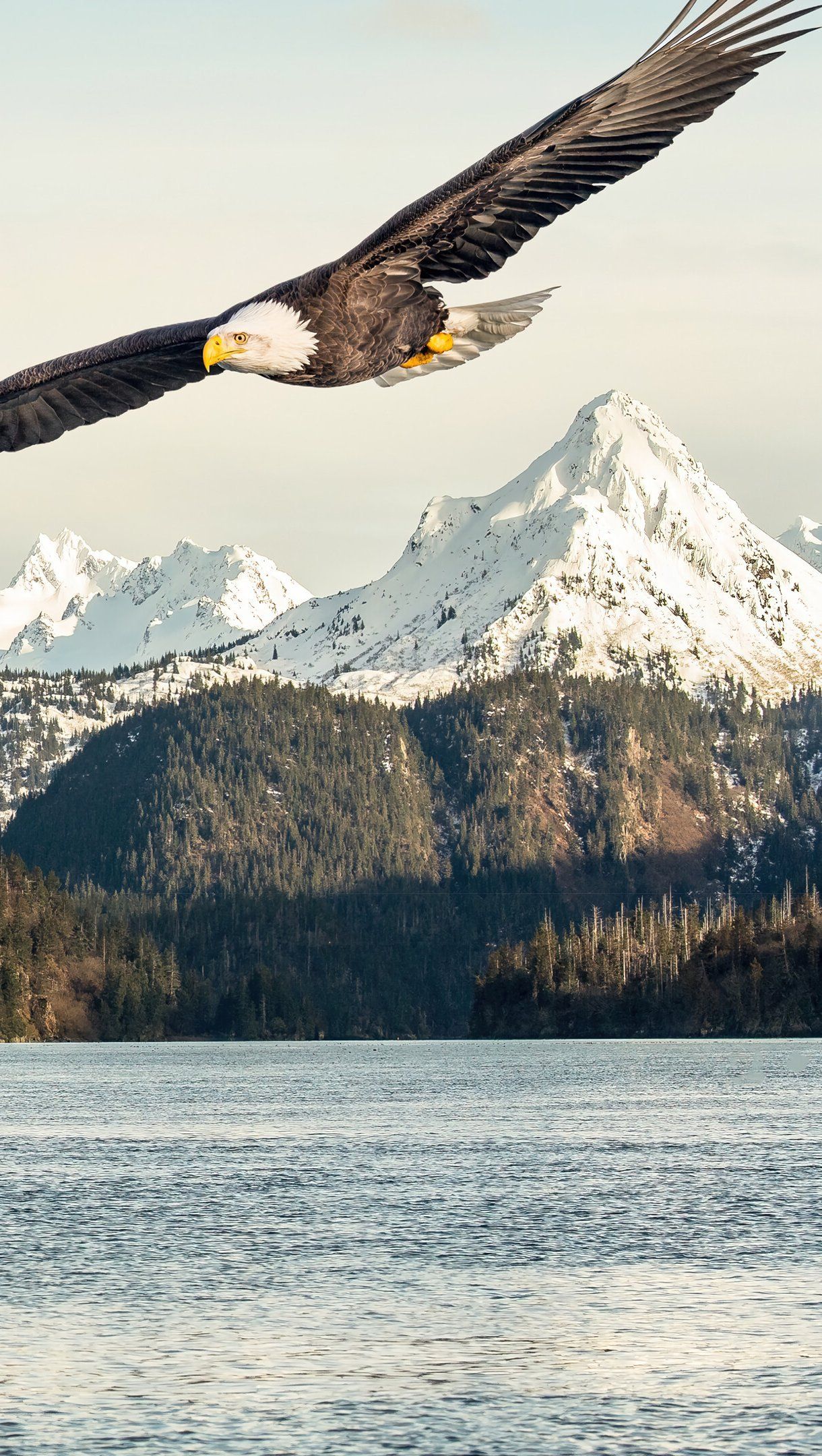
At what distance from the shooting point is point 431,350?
1819 cm

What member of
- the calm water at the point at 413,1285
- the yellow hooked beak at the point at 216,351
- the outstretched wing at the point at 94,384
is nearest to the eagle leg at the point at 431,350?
the yellow hooked beak at the point at 216,351

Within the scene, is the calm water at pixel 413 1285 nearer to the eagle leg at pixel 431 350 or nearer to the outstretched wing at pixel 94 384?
the outstretched wing at pixel 94 384

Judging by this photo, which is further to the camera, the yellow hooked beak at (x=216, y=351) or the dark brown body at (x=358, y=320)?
the dark brown body at (x=358, y=320)

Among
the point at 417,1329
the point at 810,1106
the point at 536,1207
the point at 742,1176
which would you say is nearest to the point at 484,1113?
the point at 810,1106

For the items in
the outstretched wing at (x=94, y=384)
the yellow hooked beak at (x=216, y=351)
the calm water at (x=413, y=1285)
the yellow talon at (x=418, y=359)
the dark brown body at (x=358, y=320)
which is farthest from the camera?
the calm water at (x=413, y=1285)

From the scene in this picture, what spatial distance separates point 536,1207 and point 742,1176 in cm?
993

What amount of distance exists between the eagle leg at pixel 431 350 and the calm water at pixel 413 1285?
1689cm

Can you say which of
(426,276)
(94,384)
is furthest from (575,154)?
(94,384)

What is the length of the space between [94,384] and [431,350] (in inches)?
156

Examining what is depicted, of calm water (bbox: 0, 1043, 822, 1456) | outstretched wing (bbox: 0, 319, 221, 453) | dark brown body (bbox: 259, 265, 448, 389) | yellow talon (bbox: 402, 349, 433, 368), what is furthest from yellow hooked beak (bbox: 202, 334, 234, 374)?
calm water (bbox: 0, 1043, 822, 1456)

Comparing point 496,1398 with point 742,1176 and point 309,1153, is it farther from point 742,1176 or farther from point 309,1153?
point 309,1153

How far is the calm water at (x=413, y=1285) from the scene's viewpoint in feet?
99.0

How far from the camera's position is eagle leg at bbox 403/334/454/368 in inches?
711

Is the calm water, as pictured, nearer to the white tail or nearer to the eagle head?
the white tail
